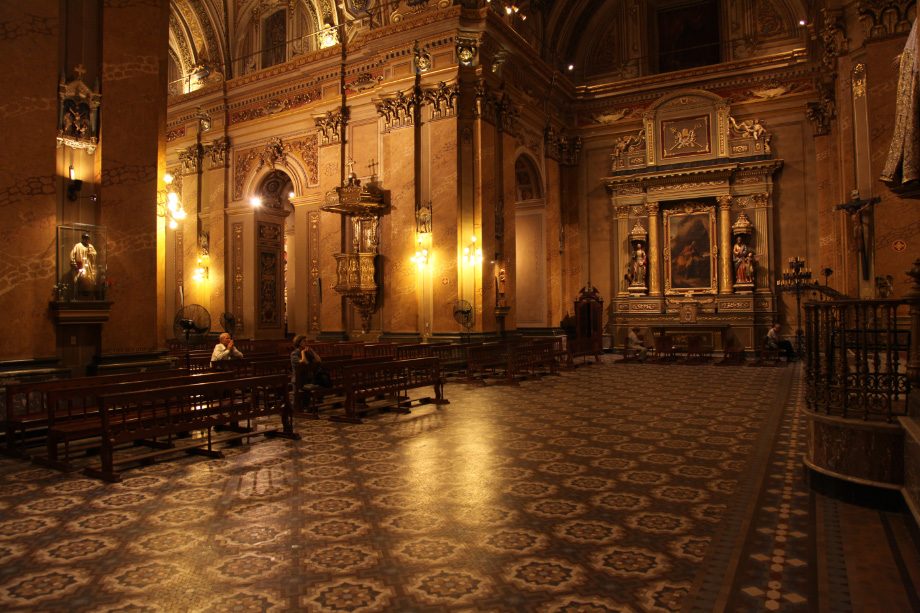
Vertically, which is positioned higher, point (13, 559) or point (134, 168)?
point (134, 168)

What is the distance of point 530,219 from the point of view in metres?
19.6

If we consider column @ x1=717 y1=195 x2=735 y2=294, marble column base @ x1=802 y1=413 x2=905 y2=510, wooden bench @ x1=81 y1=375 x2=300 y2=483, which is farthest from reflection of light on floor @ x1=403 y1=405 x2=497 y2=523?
column @ x1=717 y1=195 x2=735 y2=294

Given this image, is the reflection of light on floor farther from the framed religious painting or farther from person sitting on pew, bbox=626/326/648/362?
the framed religious painting

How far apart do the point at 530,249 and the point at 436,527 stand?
16.3 m

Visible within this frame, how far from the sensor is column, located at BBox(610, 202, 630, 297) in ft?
66.2

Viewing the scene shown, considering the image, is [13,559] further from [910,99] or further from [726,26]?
[726,26]

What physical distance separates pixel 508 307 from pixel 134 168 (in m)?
9.83

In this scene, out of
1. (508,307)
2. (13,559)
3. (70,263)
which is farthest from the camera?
(508,307)

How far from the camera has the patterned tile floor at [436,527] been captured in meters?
2.97

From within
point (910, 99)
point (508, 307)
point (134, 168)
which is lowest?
point (508, 307)

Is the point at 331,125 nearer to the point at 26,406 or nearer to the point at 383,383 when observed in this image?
the point at 383,383

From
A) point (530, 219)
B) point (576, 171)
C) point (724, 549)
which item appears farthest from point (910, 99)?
point (576, 171)

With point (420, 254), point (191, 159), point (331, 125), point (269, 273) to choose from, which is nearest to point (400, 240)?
point (420, 254)

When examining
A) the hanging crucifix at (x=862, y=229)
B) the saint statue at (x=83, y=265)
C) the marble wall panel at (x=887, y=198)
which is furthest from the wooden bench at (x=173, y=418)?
the hanging crucifix at (x=862, y=229)
